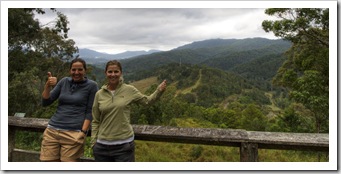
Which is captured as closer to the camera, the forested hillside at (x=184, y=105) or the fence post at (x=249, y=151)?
the fence post at (x=249, y=151)

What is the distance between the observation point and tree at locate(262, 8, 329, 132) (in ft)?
33.6

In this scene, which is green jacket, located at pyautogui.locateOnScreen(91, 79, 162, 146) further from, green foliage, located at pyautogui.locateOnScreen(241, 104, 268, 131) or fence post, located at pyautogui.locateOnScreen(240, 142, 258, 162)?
green foliage, located at pyautogui.locateOnScreen(241, 104, 268, 131)

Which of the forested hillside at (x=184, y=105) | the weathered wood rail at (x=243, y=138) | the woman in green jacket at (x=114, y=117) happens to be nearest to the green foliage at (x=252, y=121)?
the forested hillside at (x=184, y=105)

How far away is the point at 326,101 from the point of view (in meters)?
9.98

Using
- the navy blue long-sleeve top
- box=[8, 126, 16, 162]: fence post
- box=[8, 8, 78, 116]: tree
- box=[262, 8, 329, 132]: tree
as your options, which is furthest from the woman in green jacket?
box=[8, 8, 78, 116]: tree

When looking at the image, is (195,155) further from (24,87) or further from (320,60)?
(24,87)

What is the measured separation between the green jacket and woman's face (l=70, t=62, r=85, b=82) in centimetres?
27

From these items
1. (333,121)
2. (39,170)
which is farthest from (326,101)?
(39,170)

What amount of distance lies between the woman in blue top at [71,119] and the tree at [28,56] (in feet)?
41.3

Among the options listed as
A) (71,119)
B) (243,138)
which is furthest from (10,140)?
(243,138)

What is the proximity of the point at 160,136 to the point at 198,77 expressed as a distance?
8544 cm

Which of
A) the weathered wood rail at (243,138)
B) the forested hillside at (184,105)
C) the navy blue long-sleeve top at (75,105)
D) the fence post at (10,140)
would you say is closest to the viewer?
the weathered wood rail at (243,138)

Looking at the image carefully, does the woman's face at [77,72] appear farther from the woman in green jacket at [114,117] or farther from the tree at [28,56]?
the tree at [28,56]

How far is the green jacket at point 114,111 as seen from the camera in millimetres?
2346
